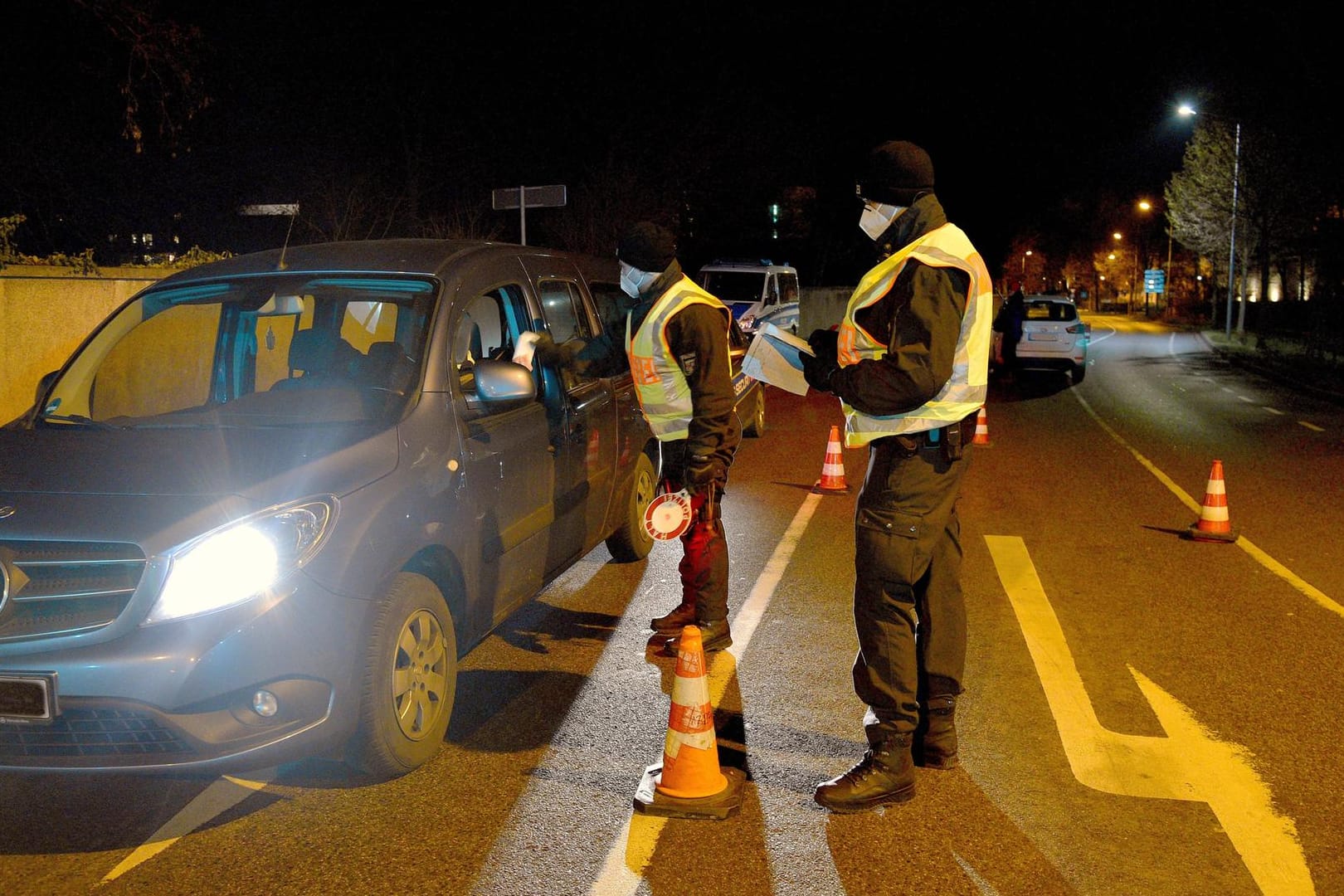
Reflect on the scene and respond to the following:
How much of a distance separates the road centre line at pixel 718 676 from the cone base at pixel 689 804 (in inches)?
1.4

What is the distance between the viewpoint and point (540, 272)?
5.99m

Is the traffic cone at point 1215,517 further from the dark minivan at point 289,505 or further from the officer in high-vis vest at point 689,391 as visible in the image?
the dark minivan at point 289,505

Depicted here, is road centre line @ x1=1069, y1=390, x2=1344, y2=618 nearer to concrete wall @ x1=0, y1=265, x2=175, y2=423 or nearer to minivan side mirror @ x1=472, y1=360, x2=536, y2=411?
minivan side mirror @ x1=472, y1=360, x2=536, y2=411

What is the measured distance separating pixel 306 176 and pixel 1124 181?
100561 mm

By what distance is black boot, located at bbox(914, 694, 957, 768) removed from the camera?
435 centimetres

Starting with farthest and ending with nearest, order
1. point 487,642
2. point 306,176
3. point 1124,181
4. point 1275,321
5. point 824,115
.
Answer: point 1124,181 → point 1275,321 → point 824,115 → point 306,176 → point 487,642

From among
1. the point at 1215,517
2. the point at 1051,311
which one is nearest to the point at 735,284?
the point at 1051,311

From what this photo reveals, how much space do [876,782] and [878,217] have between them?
77.2 inches

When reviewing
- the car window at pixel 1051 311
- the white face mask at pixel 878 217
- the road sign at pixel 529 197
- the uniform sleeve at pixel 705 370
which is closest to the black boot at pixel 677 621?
the uniform sleeve at pixel 705 370

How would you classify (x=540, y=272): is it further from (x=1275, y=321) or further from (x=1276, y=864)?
(x=1275, y=321)

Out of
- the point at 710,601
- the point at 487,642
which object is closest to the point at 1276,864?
the point at 710,601

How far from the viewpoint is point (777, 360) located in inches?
173

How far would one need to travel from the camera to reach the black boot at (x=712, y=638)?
5.71 metres

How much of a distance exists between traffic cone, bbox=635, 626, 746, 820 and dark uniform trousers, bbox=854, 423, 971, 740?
1.82 ft
